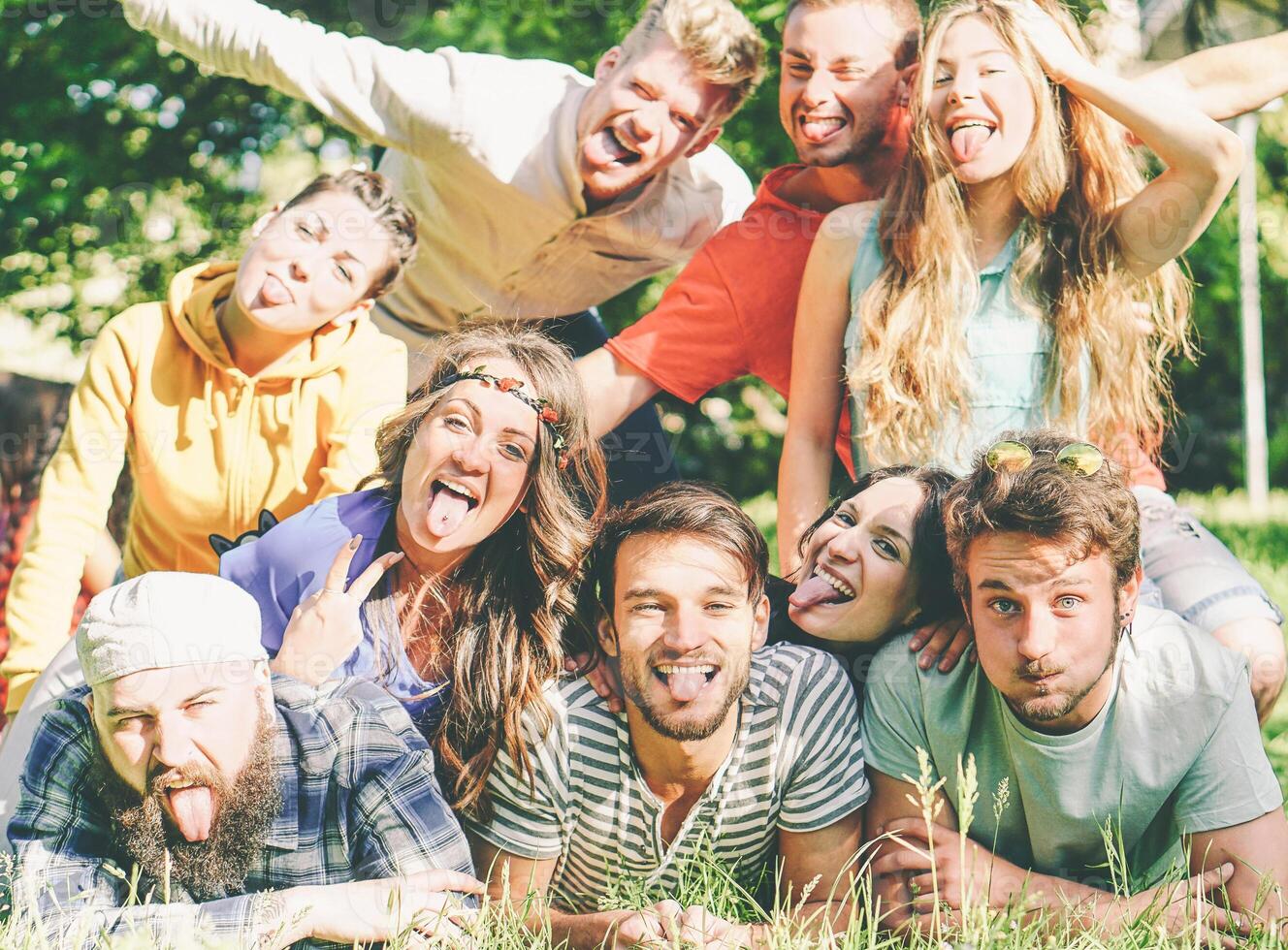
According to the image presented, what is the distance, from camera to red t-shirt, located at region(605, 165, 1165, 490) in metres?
4.02

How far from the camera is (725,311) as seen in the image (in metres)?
4.05

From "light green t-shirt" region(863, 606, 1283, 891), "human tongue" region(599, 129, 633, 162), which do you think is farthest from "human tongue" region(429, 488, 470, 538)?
"human tongue" region(599, 129, 633, 162)

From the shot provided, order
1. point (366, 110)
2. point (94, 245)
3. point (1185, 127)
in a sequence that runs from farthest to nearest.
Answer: point (94, 245), point (366, 110), point (1185, 127)

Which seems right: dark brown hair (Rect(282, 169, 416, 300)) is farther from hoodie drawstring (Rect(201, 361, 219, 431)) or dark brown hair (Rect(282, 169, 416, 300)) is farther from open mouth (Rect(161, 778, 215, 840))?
open mouth (Rect(161, 778, 215, 840))

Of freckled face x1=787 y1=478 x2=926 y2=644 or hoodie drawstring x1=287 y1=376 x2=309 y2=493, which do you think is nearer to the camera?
freckled face x1=787 y1=478 x2=926 y2=644

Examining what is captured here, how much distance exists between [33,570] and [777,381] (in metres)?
2.19

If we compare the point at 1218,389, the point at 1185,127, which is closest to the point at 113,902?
the point at 1185,127

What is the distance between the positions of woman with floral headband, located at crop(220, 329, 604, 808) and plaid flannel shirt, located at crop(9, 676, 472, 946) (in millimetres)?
195

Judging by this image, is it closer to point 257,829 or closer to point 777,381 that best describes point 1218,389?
point 777,381

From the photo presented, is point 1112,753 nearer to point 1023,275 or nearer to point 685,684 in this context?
point 685,684

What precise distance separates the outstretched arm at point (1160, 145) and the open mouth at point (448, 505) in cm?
185

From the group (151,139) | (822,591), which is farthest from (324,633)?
(151,139)

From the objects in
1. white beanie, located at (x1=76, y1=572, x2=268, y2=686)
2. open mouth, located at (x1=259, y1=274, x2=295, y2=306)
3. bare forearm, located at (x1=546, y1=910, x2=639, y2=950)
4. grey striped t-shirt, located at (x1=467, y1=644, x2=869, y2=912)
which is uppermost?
open mouth, located at (x1=259, y1=274, x2=295, y2=306)

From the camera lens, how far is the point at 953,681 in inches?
119
